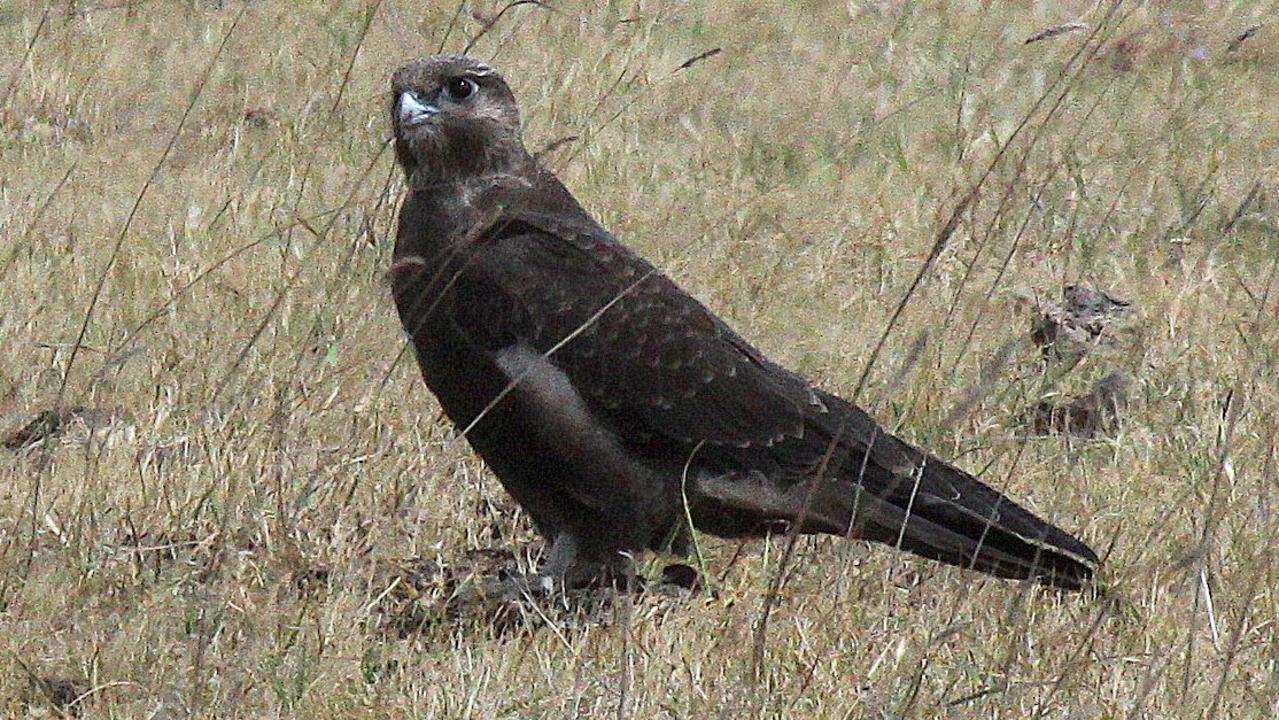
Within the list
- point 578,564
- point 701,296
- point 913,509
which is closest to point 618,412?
point 578,564

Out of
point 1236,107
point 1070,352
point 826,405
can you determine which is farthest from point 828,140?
point 826,405

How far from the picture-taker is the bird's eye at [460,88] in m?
4.41

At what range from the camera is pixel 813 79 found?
756 centimetres

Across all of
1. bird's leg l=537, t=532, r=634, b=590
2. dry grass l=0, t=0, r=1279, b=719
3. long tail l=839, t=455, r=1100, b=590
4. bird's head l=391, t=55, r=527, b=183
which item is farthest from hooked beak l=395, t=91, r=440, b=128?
long tail l=839, t=455, r=1100, b=590

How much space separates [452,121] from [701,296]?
1207mm

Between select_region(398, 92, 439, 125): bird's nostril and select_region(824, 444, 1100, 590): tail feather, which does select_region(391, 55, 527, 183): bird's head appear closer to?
select_region(398, 92, 439, 125): bird's nostril

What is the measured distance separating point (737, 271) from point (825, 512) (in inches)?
66.1

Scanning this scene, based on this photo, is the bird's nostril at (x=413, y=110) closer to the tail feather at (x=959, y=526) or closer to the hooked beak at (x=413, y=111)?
the hooked beak at (x=413, y=111)

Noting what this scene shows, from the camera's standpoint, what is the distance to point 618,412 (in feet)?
13.0

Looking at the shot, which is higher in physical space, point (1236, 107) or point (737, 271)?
point (1236, 107)

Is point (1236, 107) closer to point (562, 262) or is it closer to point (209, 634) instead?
point (562, 262)

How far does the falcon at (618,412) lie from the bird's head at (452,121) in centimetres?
20

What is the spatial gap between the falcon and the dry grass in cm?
12

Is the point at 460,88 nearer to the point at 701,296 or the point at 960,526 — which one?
the point at 701,296
